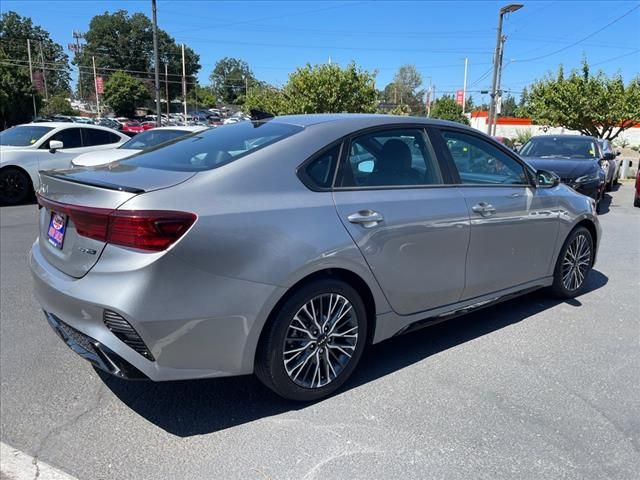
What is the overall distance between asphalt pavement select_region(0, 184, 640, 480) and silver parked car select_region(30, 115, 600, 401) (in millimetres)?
310

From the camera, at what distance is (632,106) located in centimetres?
2431

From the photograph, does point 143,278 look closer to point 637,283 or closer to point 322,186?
point 322,186

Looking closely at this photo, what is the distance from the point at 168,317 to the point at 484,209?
239 cm

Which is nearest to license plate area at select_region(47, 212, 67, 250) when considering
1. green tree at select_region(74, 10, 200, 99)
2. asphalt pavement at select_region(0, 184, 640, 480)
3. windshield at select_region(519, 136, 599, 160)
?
asphalt pavement at select_region(0, 184, 640, 480)

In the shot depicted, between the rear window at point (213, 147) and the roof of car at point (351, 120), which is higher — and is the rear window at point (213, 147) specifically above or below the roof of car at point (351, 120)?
below

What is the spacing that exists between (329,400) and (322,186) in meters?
1.28

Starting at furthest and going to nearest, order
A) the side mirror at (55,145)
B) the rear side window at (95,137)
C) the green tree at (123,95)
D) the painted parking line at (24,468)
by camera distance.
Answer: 1. the green tree at (123,95)
2. the rear side window at (95,137)
3. the side mirror at (55,145)
4. the painted parking line at (24,468)

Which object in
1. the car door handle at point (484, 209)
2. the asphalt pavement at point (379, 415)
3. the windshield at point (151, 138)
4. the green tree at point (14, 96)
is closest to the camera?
the asphalt pavement at point (379, 415)

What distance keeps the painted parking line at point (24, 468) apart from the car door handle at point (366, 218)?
6.31 ft

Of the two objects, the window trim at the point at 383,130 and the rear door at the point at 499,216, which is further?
the rear door at the point at 499,216

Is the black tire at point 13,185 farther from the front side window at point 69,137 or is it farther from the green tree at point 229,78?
the green tree at point 229,78

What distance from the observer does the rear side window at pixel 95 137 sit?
36.8ft

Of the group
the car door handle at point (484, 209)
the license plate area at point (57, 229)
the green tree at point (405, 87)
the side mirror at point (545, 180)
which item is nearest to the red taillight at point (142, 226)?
the license plate area at point (57, 229)

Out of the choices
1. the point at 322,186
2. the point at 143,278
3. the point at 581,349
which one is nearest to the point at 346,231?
the point at 322,186
